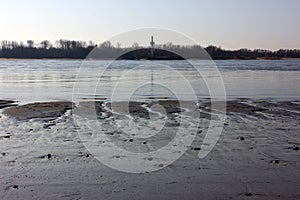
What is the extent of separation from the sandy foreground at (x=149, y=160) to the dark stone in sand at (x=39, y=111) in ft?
0.72

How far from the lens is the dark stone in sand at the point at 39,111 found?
50.7 feet

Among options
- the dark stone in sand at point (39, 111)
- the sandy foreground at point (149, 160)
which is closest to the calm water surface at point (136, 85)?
the dark stone in sand at point (39, 111)

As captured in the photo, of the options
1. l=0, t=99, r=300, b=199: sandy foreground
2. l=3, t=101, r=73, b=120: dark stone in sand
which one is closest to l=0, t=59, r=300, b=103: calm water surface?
l=3, t=101, r=73, b=120: dark stone in sand

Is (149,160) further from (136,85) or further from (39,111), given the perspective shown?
(136,85)

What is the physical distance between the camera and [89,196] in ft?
20.9

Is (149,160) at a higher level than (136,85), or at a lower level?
higher

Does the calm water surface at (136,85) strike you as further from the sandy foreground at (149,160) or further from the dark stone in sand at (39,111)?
the sandy foreground at (149,160)

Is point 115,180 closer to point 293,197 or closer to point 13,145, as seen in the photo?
point 293,197

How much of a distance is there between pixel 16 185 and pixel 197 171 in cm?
349

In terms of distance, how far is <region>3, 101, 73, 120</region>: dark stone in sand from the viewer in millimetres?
15445

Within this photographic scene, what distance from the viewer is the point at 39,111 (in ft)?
54.9

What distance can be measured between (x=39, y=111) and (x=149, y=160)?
9.49 meters

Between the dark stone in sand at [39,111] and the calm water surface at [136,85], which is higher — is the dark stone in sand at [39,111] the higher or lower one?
the higher one

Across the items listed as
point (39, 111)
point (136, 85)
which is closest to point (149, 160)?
point (39, 111)
